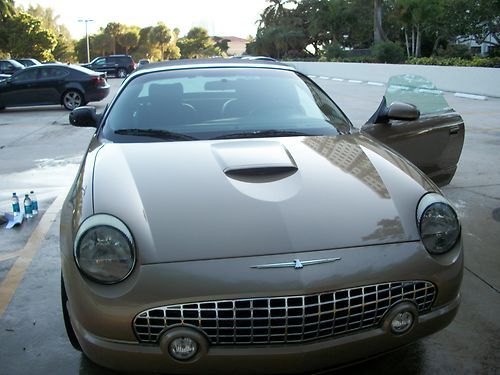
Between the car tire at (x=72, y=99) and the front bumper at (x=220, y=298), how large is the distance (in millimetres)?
15023

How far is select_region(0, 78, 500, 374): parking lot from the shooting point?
112 inches

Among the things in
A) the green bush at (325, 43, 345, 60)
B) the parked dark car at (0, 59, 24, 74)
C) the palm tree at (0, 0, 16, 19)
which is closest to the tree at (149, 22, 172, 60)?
the palm tree at (0, 0, 16, 19)

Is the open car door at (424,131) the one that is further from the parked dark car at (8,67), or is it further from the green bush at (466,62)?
the parked dark car at (8,67)

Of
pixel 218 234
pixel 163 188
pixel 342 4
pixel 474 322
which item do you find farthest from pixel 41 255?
pixel 342 4

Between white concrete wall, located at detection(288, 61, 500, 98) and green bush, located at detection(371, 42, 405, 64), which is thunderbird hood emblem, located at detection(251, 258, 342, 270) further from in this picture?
green bush, located at detection(371, 42, 405, 64)

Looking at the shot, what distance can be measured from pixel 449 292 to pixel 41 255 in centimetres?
319

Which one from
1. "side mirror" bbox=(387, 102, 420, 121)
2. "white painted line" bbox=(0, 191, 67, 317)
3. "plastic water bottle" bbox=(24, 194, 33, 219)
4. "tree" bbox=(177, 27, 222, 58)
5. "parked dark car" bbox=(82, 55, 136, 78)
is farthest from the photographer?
"tree" bbox=(177, 27, 222, 58)

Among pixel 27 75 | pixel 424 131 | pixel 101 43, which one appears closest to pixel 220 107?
pixel 424 131

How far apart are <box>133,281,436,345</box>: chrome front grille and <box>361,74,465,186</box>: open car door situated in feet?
8.57

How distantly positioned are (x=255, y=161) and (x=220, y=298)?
883mm

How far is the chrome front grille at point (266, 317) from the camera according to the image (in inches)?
84.6

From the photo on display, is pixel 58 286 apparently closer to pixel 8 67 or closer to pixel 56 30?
pixel 8 67

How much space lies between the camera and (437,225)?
8.28 feet

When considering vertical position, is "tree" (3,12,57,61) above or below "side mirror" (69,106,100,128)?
above
